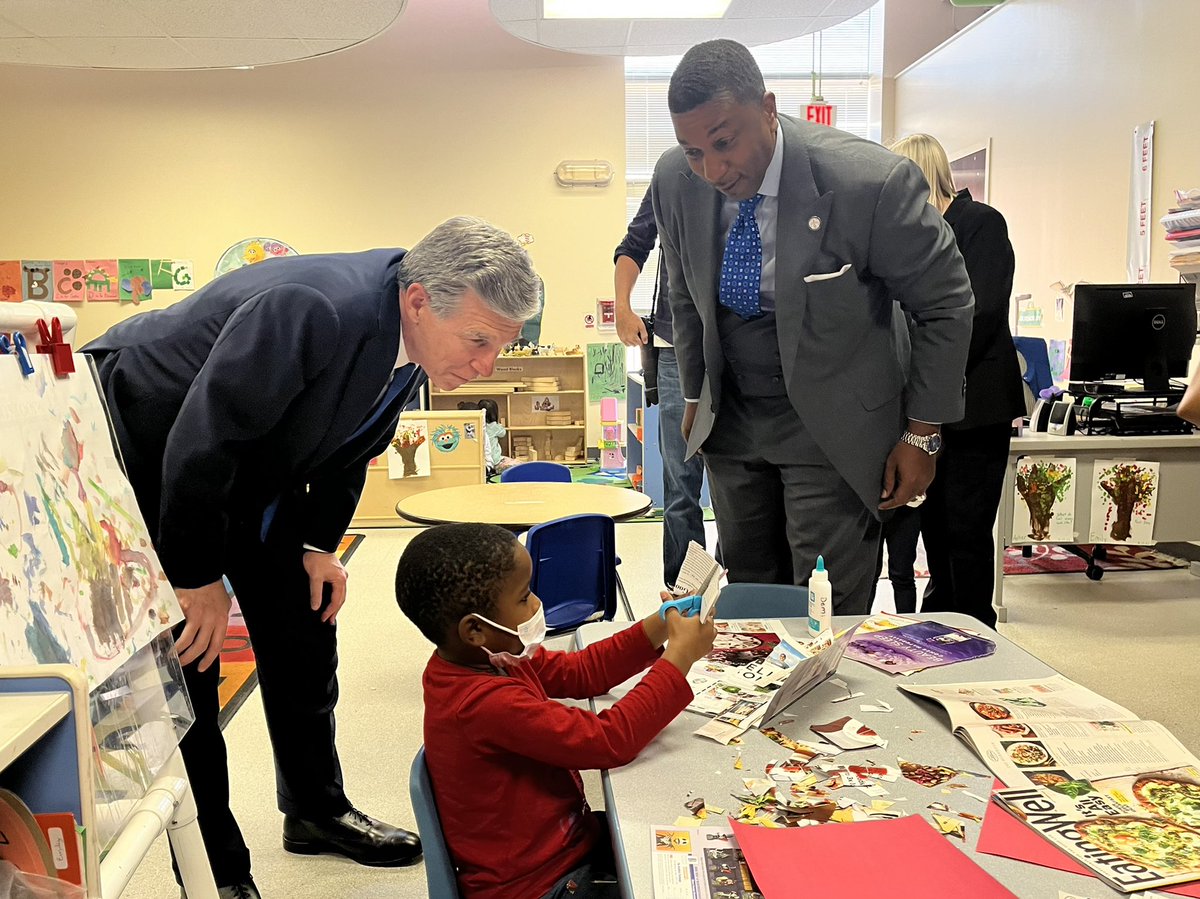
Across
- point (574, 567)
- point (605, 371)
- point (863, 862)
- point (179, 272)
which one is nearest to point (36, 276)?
point (179, 272)

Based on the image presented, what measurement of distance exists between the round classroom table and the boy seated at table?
5.96 ft

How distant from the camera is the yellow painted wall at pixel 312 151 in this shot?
8258mm

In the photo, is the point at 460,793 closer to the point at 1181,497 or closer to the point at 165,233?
the point at 1181,497

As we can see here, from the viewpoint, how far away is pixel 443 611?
1459 millimetres

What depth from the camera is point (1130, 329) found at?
425 centimetres

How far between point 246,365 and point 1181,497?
156 inches

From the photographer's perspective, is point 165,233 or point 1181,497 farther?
point 165,233

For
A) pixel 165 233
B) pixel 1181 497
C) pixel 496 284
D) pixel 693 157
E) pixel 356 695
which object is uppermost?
pixel 165 233

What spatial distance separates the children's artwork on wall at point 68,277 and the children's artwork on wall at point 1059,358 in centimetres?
777

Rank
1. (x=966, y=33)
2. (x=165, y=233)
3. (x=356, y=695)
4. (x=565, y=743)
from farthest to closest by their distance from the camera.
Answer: (x=165, y=233)
(x=966, y=33)
(x=356, y=695)
(x=565, y=743)

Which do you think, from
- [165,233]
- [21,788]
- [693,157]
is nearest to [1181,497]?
[693,157]

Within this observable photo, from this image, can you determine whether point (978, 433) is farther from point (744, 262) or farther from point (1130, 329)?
point (1130, 329)

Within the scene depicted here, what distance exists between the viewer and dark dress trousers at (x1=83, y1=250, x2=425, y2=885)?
5.15ft

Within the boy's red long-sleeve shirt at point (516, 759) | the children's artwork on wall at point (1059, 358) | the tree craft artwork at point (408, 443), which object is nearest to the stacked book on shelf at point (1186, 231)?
the children's artwork on wall at point (1059, 358)
